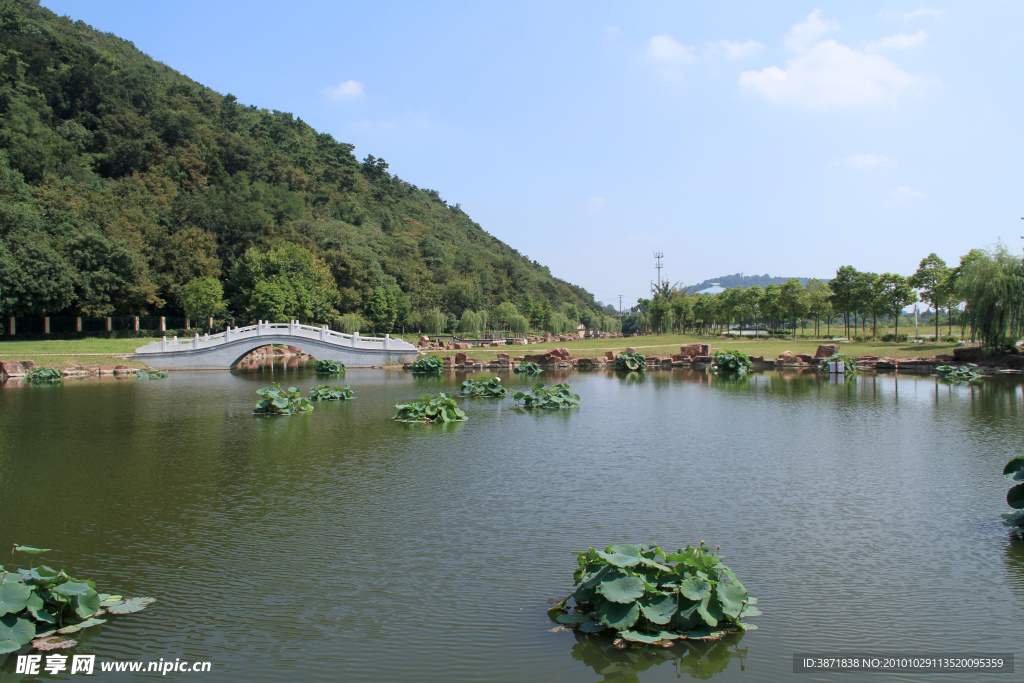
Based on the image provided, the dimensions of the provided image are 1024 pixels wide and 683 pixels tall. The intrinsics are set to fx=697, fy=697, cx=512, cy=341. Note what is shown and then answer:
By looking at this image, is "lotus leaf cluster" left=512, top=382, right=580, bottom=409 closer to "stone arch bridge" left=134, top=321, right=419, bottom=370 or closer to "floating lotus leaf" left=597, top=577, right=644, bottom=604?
"floating lotus leaf" left=597, top=577, right=644, bottom=604

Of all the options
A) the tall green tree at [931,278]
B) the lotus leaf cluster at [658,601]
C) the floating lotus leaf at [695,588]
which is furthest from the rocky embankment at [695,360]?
the floating lotus leaf at [695,588]

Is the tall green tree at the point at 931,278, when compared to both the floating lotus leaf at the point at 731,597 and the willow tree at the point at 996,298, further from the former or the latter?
the floating lotus leaf at the point at 731,597

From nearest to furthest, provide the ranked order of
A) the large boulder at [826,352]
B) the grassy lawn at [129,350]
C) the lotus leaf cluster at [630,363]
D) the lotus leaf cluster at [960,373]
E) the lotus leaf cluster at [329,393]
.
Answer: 1. the lotus leaf cluster at [329,393]
2. the lotus leaf cluster at [960,373]
3. the grassy lawn at [129,350]
4. the large boulder at [826,352]
5. the lotus leaf cluster at [630,363]

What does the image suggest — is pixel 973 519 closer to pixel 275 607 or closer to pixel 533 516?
pixel 533 516

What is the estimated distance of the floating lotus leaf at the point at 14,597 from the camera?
18.4 feet

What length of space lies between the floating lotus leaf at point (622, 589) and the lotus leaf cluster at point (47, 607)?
4.13 meters

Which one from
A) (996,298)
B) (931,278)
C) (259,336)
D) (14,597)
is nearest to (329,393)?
(259,336)

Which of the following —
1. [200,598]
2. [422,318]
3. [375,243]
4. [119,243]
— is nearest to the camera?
[200,598]

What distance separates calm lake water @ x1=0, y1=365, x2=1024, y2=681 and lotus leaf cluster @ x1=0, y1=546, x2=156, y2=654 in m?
0.22

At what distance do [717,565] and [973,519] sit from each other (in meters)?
4.90

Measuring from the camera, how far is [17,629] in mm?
5602

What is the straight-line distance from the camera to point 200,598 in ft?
21.3

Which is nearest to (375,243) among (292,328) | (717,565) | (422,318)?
(422,318)

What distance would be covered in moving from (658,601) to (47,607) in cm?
523
